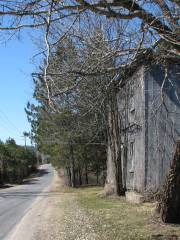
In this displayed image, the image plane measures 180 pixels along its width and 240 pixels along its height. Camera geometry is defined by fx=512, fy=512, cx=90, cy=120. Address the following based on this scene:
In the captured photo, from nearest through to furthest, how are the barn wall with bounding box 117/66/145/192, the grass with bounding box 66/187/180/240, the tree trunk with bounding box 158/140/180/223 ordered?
the grass with bounding box 66/187/180/240 → the tree trunk with bounding box 158/140/180/223 → the barn wall with bounding box 117/66/145/192

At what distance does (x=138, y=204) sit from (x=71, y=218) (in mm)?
4406

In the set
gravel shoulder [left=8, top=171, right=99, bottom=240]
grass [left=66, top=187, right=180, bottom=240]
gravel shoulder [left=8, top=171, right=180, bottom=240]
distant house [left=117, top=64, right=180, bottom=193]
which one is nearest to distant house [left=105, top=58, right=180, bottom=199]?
distant house [left=117, top=64, right=180, bottom=193]

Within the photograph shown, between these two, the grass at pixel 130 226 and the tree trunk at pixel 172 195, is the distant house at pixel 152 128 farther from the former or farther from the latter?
the tree trunk at pixel 172 195

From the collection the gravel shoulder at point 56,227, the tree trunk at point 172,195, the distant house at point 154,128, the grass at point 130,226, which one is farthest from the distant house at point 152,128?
the tree trunk at point 172,195

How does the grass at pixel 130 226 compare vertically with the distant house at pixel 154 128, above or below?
below

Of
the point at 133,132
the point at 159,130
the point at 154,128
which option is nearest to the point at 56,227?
the point at 159,130

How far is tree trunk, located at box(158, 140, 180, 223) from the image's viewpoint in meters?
12.5

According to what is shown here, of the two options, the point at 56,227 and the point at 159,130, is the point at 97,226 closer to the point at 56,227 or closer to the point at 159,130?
the point at 56,227

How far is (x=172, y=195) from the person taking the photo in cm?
1273

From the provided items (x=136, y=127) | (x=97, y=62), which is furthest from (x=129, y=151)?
(x=97, y=62)

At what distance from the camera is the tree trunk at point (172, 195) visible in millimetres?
12477

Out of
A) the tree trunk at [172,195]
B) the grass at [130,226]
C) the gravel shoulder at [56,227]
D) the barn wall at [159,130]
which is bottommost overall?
the gravel shoulder at [56,227]

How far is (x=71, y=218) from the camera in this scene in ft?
56.5

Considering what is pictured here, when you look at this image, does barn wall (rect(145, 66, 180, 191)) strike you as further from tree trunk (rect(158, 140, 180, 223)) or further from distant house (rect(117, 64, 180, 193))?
tree trunk (rect(158, 140, 180, 223))
